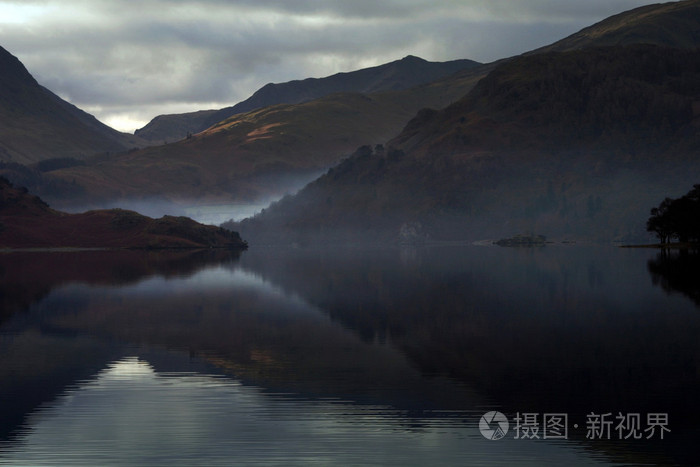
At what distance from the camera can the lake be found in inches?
1299

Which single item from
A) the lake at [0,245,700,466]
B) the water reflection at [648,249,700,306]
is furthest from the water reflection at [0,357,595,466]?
the water reflection at [648,249,700,306]

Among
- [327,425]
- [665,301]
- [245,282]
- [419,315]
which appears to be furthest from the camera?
[245,282]

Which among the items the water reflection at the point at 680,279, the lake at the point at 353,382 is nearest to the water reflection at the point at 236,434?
the lake at the point at 353,382

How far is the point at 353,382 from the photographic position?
4647 centimetres

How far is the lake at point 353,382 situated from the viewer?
1299 inches

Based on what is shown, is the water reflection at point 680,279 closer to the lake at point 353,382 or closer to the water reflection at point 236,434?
the lake at point 353,382

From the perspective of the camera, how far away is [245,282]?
138 metres

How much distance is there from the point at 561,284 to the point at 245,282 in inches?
1971

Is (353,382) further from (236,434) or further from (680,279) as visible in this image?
(680,279)

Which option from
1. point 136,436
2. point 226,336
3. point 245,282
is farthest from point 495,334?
point 245,282

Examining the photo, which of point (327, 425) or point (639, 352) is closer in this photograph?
point (327, 425)

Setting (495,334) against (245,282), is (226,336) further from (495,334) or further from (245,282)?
(245,282)

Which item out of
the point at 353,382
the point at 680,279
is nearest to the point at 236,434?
the point at 353,382

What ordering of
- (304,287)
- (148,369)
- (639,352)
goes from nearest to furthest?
(148,369), (639,352), (304,287)
